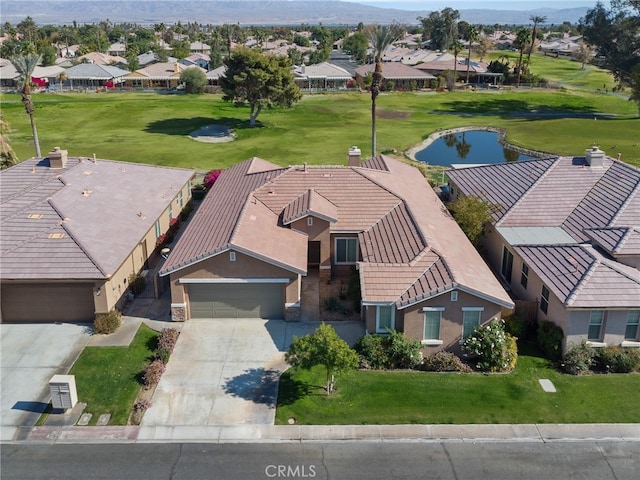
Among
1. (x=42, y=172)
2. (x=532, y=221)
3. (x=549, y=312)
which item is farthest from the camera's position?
(x=42, y=172)

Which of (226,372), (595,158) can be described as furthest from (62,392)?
(595,158)

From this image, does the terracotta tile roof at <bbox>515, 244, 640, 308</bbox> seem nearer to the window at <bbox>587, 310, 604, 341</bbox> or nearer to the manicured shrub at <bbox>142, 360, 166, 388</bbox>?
the window at <bbox>587, 310, 604, 341</bbox>

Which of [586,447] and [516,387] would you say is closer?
[586,447]

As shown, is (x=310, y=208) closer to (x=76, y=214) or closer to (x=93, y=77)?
(x=76, y=214)

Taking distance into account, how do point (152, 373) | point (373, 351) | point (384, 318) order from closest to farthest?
1. point (152, 373)
2. point (373, 351)
3. point (384, 318)

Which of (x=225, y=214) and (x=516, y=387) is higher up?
(x=225, y=214)

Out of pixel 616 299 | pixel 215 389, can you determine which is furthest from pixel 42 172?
pixel 616 299

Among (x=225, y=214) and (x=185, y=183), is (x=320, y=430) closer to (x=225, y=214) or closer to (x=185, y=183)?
(x=225, y=214)
